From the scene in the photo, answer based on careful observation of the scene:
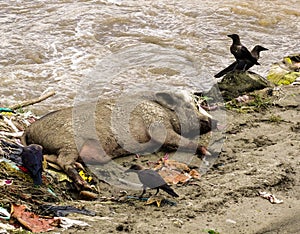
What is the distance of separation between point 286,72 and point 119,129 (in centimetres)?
390

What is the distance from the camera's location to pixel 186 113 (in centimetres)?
596

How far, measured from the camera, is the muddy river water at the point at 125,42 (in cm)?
867

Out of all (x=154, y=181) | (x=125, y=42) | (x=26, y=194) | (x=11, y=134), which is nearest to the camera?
(x=26, y=194)

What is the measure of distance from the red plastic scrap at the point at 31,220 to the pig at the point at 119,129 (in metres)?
1.00

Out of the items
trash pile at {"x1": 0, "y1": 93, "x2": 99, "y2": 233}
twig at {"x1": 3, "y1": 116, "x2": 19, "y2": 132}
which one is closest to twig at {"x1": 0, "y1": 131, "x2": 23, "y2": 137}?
trash pile at {"x1": 0, "y1": 93, "x2": 99, "y2": 233}

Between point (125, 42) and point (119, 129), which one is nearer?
point (119, 129)

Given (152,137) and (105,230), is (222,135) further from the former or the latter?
(105,230)

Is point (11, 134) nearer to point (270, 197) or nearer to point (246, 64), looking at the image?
point (270, 197)

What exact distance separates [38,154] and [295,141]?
2.88 metres

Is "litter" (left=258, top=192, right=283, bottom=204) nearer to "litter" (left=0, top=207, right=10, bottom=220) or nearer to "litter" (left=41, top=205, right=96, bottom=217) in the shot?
"litter" (left=41, top=205, right=96, bottom=217)

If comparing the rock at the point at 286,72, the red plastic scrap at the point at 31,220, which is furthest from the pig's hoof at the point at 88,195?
the rock at the point at 286,72

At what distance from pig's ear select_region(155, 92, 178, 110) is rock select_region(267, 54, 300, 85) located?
2.56 meters

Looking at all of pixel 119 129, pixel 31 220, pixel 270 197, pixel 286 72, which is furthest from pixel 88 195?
pixel 286 72

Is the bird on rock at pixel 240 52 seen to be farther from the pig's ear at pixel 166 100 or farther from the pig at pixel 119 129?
the pig's ear at pixel 166 100
